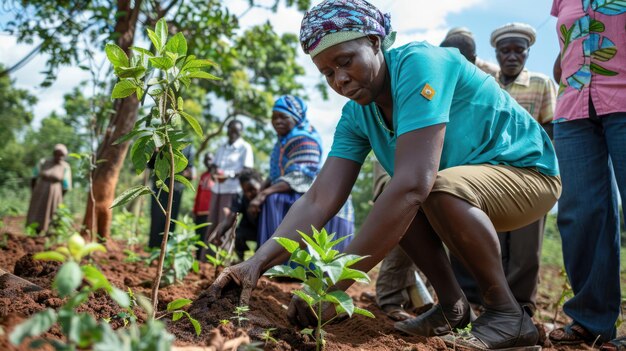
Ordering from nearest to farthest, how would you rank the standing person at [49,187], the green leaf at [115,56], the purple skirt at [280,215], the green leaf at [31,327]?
the green leaf at [31,327] < the green leaf at [115,56] < the purple skirt at [280,215] < the standing person at [49,187]

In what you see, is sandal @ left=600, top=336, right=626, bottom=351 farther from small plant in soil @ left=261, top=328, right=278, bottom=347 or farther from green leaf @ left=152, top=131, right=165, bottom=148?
green leaf @ left=152, top=131, right=165, bottom=148

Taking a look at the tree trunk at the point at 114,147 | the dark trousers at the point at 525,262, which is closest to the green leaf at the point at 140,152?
the dark trousers at the point at 525,262

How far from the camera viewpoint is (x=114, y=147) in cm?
467

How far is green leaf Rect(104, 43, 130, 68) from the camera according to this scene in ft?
5.07

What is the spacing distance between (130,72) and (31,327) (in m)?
0.86

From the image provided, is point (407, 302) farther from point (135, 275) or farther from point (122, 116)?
point (122, 116)

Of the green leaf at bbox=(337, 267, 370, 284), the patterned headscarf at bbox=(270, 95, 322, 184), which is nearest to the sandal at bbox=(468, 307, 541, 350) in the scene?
the green leaf at bbox=(337, 267, 370, 284)

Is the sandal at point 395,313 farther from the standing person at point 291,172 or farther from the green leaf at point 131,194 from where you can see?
the green leaf at point 131,194

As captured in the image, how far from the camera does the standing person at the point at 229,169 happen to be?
20.3 feet

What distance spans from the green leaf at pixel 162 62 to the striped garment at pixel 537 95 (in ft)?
8.81

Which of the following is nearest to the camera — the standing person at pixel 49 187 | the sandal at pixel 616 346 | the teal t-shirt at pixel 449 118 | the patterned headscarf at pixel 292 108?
the teal t-shirt at pixel 449 118

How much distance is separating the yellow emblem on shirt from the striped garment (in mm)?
1971

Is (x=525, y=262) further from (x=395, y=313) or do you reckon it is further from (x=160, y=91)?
(x=160, y=91)

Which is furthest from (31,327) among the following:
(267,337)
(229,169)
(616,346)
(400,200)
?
(229,169)
